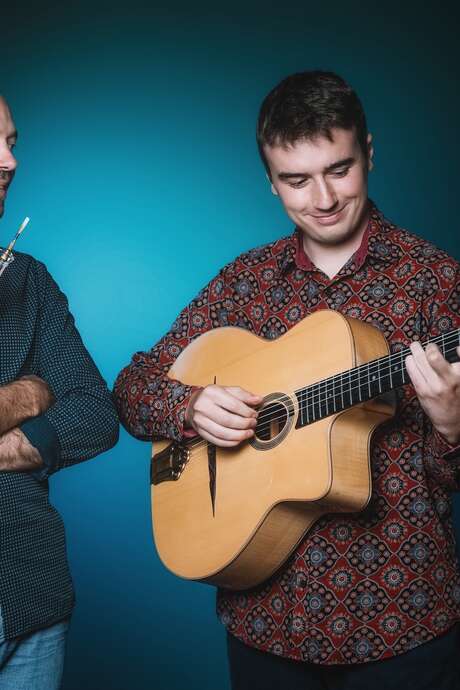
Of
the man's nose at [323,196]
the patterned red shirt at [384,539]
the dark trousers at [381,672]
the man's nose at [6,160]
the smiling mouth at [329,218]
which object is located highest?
the man's nose at [6,160]

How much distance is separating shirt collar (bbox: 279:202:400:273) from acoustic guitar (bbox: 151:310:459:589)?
0.51 ft

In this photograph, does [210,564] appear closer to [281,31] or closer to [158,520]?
[158,520]

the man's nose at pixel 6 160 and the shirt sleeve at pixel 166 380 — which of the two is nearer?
the man's nose at pixel 6 160

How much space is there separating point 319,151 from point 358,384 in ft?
1.75

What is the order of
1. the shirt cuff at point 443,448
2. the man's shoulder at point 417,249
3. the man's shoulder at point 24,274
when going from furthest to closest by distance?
the man's shoulder at point 24,274 < the man's shoulder at point 417,249 < the shirt cuff at point 443,448

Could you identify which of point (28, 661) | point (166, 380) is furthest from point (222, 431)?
point (28, 661)

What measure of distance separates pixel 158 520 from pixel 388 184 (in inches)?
59.8

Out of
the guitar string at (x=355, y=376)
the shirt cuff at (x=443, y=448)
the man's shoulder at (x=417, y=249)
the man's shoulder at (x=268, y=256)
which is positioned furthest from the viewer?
the man's shoulder at (x=268, y=256)

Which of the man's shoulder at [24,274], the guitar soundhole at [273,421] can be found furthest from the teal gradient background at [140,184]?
the guitar soundhole at [273,421]

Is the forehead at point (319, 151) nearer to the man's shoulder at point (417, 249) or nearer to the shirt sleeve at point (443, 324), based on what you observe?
the man's shoulder at point (417, 249)

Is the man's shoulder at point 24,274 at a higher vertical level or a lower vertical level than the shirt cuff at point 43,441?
higher

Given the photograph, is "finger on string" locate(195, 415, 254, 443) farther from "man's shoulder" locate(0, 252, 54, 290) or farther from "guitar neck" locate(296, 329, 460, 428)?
A: "man's shoulder" locate(0, 252, 54, 290)

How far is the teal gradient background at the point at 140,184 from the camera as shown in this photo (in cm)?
309

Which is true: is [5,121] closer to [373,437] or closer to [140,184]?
[373,437]
